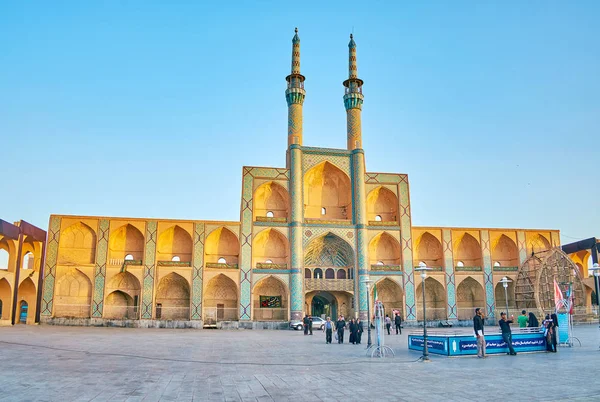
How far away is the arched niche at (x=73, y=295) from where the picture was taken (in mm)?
32656

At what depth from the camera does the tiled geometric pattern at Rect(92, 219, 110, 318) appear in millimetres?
32219

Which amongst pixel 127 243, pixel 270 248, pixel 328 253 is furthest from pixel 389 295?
pixel 127 243

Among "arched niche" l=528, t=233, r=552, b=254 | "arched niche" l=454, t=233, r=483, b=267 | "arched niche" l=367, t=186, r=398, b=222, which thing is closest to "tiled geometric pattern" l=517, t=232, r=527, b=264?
"arched niche" l=528, t=233, r=552, b=254

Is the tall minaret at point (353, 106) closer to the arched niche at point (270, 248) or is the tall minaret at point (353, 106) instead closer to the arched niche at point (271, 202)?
the arched niche at point (271, 202)

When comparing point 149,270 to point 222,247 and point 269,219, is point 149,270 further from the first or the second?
point 269,219

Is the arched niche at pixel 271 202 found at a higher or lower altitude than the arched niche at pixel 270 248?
higher

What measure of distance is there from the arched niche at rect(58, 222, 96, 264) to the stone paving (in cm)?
1947

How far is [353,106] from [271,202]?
975 cm

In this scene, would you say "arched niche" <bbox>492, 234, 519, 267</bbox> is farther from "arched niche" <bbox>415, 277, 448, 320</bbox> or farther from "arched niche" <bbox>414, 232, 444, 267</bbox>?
"arched niche" <bbox>415, 277, 448, 320</bbox>

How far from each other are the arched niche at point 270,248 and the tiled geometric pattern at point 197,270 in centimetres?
387

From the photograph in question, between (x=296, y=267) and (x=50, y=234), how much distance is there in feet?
54.1

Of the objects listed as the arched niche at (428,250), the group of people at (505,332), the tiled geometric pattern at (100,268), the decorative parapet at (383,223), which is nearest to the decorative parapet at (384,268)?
the arched niche at (428,250)

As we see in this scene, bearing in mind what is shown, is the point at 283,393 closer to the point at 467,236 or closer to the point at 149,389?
the point at 149,389

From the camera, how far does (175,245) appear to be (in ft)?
118
